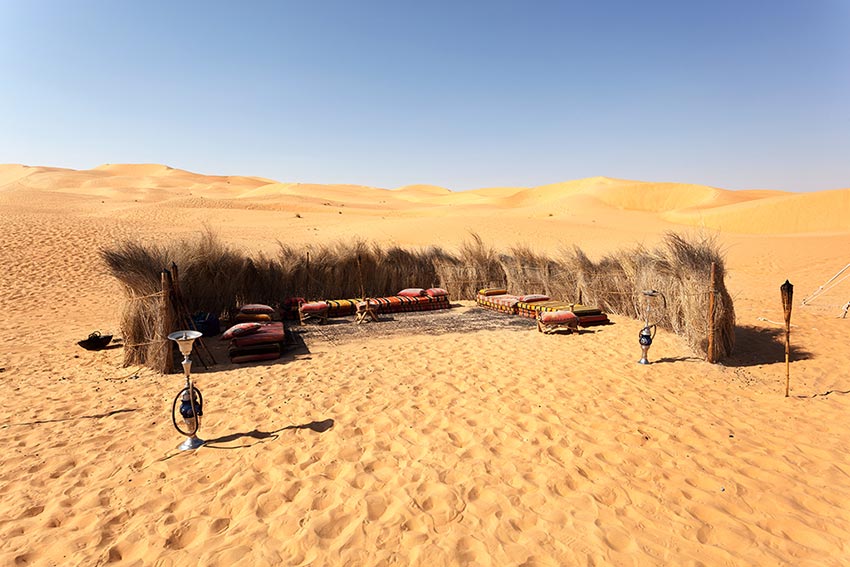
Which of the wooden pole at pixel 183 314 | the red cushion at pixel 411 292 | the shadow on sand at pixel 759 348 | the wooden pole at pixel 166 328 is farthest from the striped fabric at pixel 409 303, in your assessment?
the shadow on sand at pixel 759 348

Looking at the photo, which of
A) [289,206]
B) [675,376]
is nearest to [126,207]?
[289,206]

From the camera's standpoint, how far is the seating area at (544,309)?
8.55 m

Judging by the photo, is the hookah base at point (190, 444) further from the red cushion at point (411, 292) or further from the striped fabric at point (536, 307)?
the red cushion at point (411, 292)

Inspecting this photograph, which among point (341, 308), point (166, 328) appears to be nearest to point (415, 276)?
point (341, 308)

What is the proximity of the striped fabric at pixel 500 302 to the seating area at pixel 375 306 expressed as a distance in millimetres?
957

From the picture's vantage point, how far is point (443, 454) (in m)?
4.00

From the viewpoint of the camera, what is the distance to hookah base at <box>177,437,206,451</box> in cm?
407

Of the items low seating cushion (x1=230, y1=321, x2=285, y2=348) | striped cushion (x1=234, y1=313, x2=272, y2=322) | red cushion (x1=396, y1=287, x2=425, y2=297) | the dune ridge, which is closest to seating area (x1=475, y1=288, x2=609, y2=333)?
red cushion (x1=396, y1=287, x2=425, y2=297)

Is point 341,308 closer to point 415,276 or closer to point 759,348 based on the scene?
point 415,276

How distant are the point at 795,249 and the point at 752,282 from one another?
8.23 m

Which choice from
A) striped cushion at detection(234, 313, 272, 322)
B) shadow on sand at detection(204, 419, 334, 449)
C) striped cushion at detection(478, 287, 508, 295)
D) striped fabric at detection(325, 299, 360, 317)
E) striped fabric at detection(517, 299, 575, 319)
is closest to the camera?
shadow on sand at detection(204, 419, 334, 449)

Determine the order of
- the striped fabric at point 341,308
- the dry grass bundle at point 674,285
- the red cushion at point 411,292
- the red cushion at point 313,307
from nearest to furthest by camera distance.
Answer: the dry grass bundle at point 674,285 → the red cushion at point 313,307 → the striped fabric at point 341,308 → the red cushion at point 411,292

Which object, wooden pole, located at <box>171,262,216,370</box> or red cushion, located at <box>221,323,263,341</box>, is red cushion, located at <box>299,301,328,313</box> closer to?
red cushion, located at <box>221,323,263,341</box>

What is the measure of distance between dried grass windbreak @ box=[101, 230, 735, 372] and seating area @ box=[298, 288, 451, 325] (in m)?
0.50
